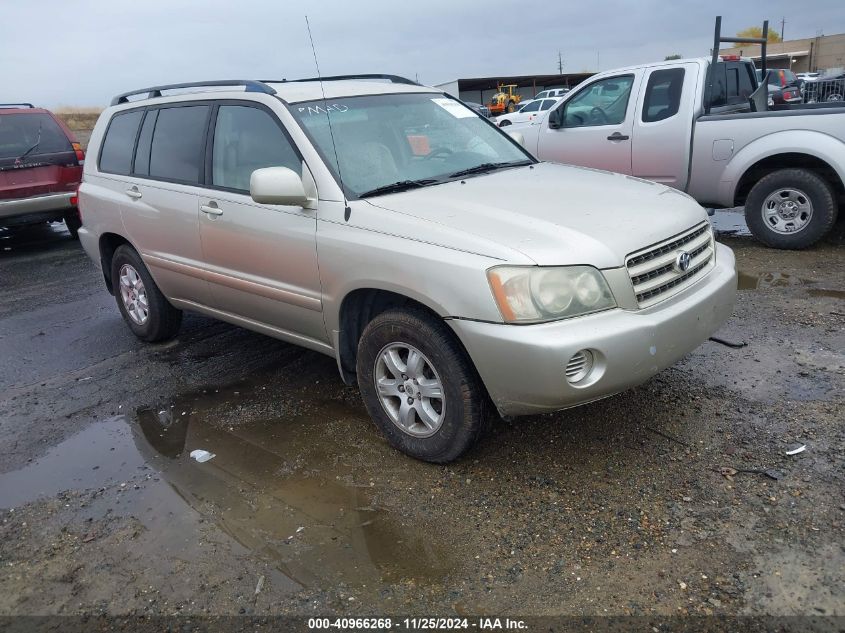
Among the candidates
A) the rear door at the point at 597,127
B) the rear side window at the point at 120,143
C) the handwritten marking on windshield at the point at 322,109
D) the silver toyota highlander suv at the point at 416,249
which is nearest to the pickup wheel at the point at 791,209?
the rear door at the point at 597,127

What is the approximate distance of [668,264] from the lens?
3.21 metres

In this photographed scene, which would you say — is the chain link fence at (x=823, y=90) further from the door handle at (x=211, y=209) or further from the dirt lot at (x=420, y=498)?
the door handle at (x=211, y=209)

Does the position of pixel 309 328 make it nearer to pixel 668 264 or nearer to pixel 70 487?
pixel 70 487

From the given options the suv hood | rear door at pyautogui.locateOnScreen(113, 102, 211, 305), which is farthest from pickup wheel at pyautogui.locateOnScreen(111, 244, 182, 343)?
the suv hood

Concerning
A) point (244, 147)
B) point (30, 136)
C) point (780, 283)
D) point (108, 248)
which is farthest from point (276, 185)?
point (30, 136)

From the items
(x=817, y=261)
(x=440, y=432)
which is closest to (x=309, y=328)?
(x=440, y=432)

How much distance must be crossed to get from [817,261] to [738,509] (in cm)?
443

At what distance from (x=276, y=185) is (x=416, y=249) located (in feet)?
2.84

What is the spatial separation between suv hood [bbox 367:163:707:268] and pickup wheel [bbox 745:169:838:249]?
11.2ft

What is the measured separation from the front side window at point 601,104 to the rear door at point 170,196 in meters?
4.96

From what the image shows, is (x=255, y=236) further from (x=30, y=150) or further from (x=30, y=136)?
(x=30, y=136)

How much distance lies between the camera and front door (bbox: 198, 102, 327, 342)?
3691 mm

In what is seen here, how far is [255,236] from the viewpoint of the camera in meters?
3.92

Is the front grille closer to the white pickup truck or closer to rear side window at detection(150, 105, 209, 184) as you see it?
rear side window at detection(150, 105, 209, 184)
